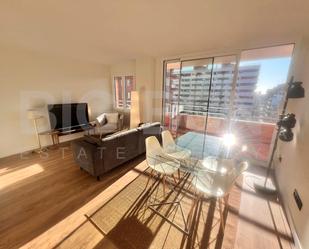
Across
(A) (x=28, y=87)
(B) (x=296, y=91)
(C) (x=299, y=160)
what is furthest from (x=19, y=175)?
(B) (x=296, y=91)

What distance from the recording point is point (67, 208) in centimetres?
193

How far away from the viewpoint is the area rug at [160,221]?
4.94 feet

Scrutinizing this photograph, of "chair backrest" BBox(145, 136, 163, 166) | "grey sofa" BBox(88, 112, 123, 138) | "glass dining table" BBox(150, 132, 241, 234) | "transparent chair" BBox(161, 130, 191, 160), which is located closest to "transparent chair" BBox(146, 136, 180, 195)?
"chair backrest" BBox(145, 136, 163, 166)

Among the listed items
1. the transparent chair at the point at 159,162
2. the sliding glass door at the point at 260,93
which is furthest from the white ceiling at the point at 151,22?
the transparent chair at the point at 159,162

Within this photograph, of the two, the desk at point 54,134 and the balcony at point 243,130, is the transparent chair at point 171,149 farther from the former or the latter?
the desk at point 54,134

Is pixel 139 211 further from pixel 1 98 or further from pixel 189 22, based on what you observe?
pixel 1 98

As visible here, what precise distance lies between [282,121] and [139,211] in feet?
7.84

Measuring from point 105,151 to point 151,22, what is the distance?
212cm

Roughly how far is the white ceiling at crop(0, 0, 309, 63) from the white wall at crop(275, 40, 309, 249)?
548mm

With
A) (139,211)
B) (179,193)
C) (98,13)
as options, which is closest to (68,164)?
(139,211)

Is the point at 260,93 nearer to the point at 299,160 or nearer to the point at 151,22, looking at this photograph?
the point at 299,160

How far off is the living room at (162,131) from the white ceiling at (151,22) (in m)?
0.02

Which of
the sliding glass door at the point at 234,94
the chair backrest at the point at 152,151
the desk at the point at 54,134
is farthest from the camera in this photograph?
the desk at the point at 54,134

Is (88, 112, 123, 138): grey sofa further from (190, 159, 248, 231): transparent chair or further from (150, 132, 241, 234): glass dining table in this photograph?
(190, 159, 248, 231): transparent chair
